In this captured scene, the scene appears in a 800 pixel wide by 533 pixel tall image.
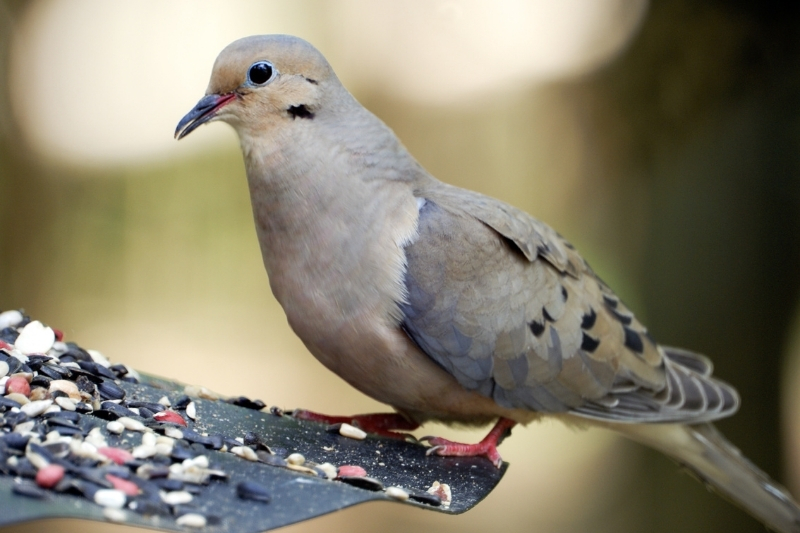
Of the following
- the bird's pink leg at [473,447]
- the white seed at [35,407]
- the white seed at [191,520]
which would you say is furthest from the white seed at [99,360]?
the white seed at [191,520]

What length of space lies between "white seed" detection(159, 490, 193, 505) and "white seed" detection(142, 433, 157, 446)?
0.30 metres

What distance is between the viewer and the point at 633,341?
3.81 meters

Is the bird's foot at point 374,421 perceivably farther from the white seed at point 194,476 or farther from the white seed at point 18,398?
the white seed at point 194,476

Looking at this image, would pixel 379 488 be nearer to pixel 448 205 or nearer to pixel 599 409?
pixel 448 205

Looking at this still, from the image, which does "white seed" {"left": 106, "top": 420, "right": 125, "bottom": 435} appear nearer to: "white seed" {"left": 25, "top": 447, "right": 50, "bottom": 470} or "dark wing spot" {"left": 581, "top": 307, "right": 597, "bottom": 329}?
"white seed" {"left": 25, "top": 447, "right": 50, "bottom": 470}

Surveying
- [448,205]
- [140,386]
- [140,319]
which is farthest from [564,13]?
[140,386]

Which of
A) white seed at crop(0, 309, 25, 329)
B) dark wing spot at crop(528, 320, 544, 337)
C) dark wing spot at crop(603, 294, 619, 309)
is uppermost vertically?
dark wing spot at crop(603, 294, 619, 309)

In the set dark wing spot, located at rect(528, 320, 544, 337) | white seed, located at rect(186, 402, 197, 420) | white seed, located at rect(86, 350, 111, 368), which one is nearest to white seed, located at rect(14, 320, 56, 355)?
white seed, located at rect(86, 350, 111, 368)

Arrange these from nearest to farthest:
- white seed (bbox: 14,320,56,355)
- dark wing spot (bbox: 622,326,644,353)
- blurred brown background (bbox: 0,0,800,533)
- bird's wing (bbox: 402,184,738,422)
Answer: white seed (bbox: 14,320,56,355) → bird's wing (bbox: 402,184,738,422) → dark wing spot (bbox: 622,326,644,353) → blurred brown background (bbox: 0,0,800,533)

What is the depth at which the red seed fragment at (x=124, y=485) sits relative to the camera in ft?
5.70

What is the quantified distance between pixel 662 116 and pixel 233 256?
381 centimetres

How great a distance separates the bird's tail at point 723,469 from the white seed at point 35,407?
2.64 meters

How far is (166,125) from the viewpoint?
6570 millimetres

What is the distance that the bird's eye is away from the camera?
302 centimetres
